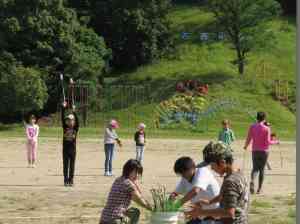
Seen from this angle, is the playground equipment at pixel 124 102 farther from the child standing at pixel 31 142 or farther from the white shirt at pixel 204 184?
the white shirt at pixel 204 184

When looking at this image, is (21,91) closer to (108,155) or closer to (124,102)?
(124,102)

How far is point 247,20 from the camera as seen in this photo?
57.7 metres

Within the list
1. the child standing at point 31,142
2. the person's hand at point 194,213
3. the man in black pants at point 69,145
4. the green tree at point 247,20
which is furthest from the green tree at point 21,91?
the person's hand at point 194,213

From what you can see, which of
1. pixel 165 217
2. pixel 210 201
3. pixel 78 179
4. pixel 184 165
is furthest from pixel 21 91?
pixel 210 201

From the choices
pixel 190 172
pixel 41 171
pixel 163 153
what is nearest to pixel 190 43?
pixel 163 153

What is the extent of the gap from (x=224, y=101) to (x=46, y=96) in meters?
11.7

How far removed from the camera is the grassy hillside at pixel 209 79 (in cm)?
5044

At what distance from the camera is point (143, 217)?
47.6 ft

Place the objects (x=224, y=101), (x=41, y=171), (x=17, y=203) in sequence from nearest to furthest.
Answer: (x=17, y=203)
(x=41, y=171)
(x=224, y=101)

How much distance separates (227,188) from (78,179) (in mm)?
13299

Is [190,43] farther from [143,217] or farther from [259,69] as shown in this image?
[143,217]

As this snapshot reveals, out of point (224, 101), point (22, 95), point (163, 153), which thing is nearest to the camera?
point (163, 153)

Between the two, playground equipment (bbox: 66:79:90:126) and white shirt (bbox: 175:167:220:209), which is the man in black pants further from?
playground equipment (bbox: 66:79:90:126)

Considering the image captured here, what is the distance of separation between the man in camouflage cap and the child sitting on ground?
63.0 inches
